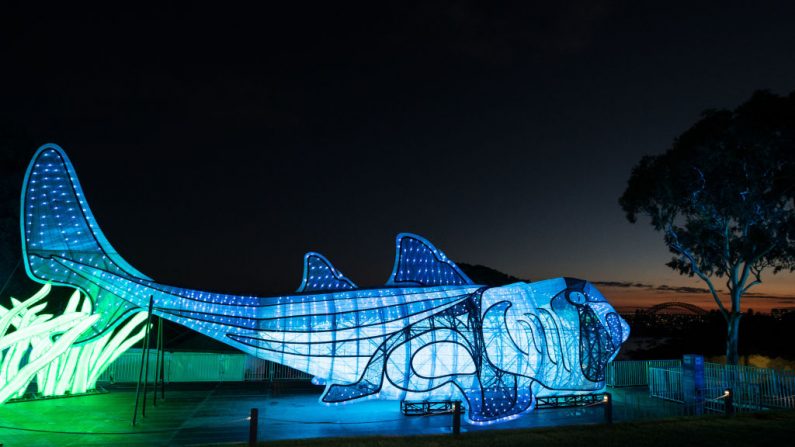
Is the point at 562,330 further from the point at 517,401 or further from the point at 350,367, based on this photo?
the point at 350,367

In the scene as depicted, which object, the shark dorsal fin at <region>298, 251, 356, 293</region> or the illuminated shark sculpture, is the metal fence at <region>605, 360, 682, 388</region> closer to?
the illuminated shark sculpture

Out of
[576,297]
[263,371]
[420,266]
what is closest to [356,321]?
[420,266]

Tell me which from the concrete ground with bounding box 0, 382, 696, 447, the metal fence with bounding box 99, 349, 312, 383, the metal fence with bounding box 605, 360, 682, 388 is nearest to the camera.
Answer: the concrete ground with bounding box 0, 382, 696, 447

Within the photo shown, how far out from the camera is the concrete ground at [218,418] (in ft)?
36.3

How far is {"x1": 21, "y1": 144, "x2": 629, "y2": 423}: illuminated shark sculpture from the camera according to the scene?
13203mm

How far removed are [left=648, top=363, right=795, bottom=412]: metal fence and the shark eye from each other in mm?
4967

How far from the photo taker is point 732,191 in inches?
856

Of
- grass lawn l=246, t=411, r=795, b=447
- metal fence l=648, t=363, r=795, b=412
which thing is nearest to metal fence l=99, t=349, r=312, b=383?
grass lawn l=246, t=411, r=795, b=447

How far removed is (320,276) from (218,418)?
4719mm

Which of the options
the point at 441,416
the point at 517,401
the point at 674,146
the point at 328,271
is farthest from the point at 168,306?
the point at 674,146

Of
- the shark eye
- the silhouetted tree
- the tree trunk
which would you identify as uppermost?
the silhouetted tree

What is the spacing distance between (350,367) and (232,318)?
3491mm

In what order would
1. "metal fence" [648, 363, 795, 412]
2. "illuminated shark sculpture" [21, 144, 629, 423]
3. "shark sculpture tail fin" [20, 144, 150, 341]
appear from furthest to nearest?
"metal fence" [648, 363, 795, 412]
"illuminated shark sculpture" [21, 144, 629, 423]
"shark sculpture tail fin" [20, 144, 150, 341]

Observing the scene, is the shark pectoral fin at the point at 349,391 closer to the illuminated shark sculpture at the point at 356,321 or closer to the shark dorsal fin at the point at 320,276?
the illuminated shark sculpture at the point at 356,321
